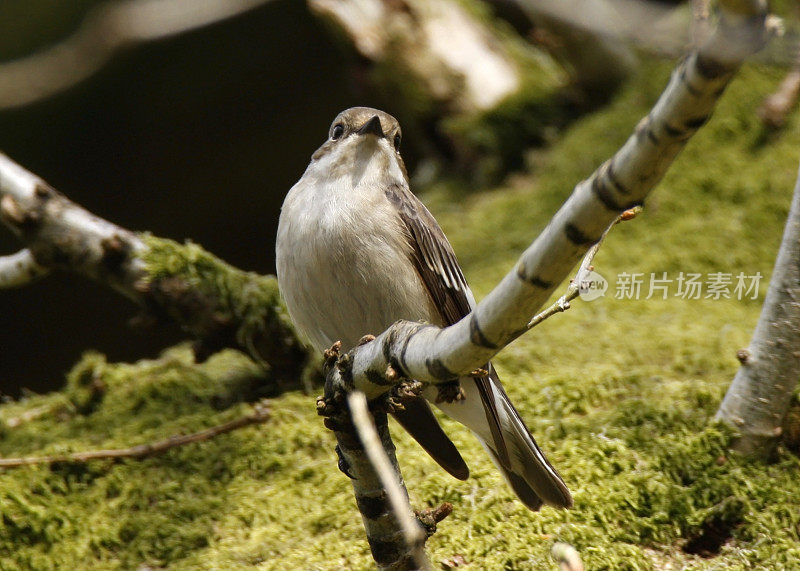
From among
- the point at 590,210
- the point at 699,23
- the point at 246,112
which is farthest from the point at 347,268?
the point at 246,112

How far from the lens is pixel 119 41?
245cm

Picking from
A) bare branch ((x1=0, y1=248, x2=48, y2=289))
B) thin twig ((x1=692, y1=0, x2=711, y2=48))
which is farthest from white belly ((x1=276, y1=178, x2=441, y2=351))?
thin twig ((x1=692, y1=0, x2=711, y2=48))

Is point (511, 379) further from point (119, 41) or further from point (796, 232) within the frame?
point (119, 41)

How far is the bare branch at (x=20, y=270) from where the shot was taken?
3977mm

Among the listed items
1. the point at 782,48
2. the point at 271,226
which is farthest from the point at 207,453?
the point at 271,226

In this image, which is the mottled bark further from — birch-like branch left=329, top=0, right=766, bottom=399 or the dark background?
the dark background

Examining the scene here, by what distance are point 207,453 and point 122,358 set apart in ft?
A: 15.0

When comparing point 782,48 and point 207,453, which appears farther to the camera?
point 207,453

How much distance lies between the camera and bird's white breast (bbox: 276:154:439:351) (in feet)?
9.52

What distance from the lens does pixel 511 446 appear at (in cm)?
296

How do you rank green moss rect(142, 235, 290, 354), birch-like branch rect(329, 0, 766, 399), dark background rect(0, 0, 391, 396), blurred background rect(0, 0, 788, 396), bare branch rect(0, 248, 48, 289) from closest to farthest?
birch-like branch rect(329, 0, 766, 399) → green moss rect(142, 235, 290, 354) → bare branch rect(0, 248, 48, 289) → blurred background rect(0, 0, 788, 396) → dark background rect(0, 0, 391, 396)

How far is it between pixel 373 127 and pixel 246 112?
563 centimetres

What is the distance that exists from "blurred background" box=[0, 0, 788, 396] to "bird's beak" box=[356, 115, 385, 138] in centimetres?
270

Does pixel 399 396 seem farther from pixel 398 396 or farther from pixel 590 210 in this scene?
pixel 590 210
